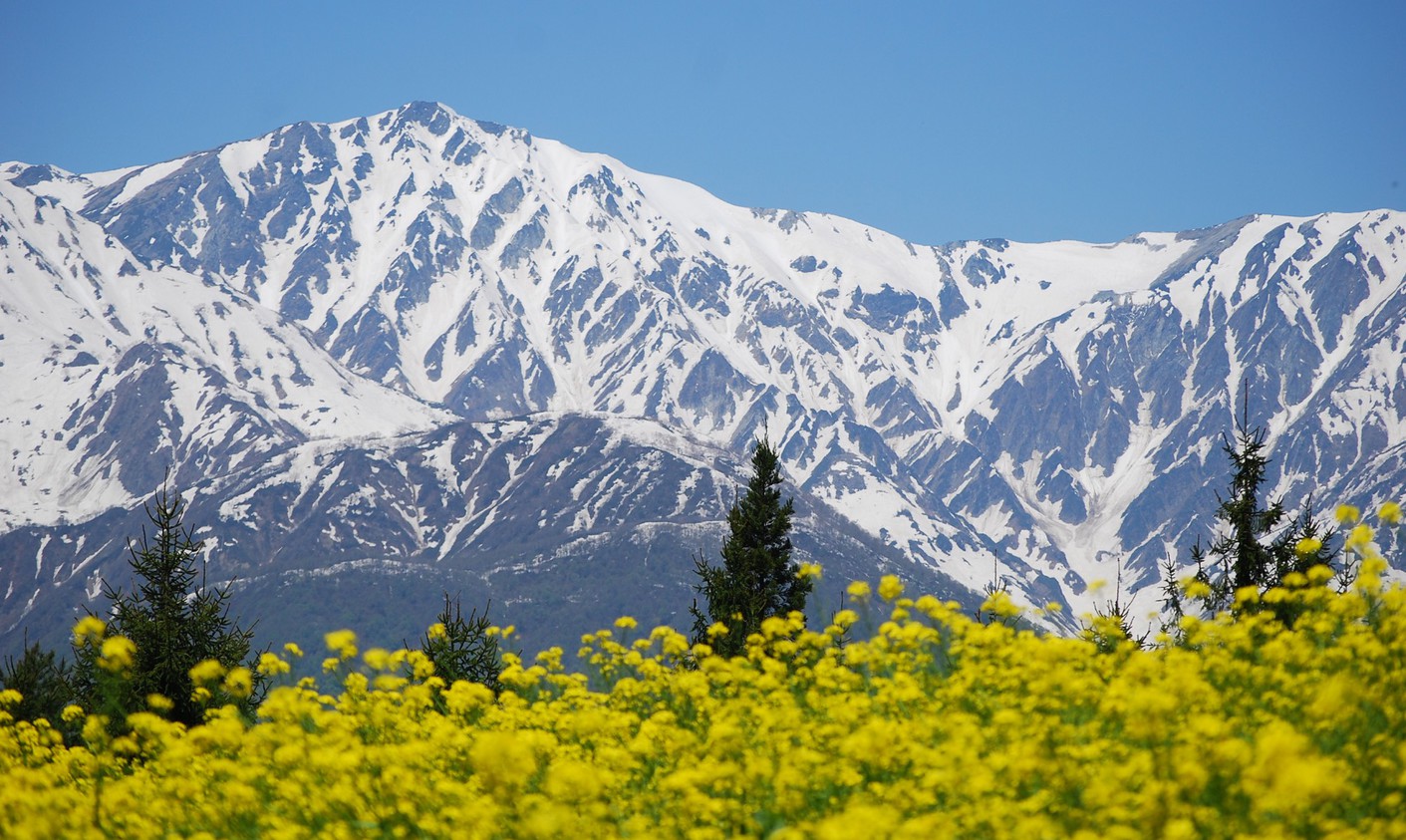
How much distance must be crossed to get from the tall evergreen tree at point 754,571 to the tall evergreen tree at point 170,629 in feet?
37.3

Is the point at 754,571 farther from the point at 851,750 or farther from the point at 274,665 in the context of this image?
the point at 851,750

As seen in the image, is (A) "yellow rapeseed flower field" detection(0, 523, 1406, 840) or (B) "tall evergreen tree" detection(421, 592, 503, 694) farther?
(B) "tall evergreen tree" detection(421, 592, 503, 694)

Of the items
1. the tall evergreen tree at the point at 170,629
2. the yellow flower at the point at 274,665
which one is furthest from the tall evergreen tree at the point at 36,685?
the yellow flower at the point at 274,665

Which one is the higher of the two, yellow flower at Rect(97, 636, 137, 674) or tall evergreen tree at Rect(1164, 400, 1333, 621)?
tall evergreen tree at Rect(1164, 400, 1333, 621)

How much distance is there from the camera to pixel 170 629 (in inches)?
1096

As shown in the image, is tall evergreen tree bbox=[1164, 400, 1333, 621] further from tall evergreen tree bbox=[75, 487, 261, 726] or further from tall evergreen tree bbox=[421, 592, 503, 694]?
tall evergreen tree bbox=[75, 487, 261, 726]

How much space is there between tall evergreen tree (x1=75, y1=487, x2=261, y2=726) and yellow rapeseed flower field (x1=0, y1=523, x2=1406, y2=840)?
13158mm

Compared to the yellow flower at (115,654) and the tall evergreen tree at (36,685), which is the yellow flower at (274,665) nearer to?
the yellow flower at (115,654)

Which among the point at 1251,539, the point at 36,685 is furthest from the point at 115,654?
the point at 36,685

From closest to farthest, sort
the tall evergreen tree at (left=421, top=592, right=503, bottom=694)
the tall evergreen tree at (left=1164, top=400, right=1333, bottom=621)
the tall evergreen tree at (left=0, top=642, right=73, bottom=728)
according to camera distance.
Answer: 1. the tall evergreen tree at (left=421, top=592, right=503, bottom=694)
2. the tall evergreen tree at (left=1164, top=400, right=1333, bottom=621)
3. the tall evergreen tree at (left=0, top=642, right=73, bottom=728)

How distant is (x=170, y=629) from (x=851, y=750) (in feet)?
76.2

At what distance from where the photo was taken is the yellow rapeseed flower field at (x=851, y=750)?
24.7 ft

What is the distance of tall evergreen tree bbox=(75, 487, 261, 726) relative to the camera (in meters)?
26.8

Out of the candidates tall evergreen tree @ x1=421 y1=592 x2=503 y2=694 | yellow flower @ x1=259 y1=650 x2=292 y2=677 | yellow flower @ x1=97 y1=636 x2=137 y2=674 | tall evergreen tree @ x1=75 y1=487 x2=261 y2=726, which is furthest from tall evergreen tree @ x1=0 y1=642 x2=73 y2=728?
yellow flower @ x1=97 y1=636 x2=137 y2=674
